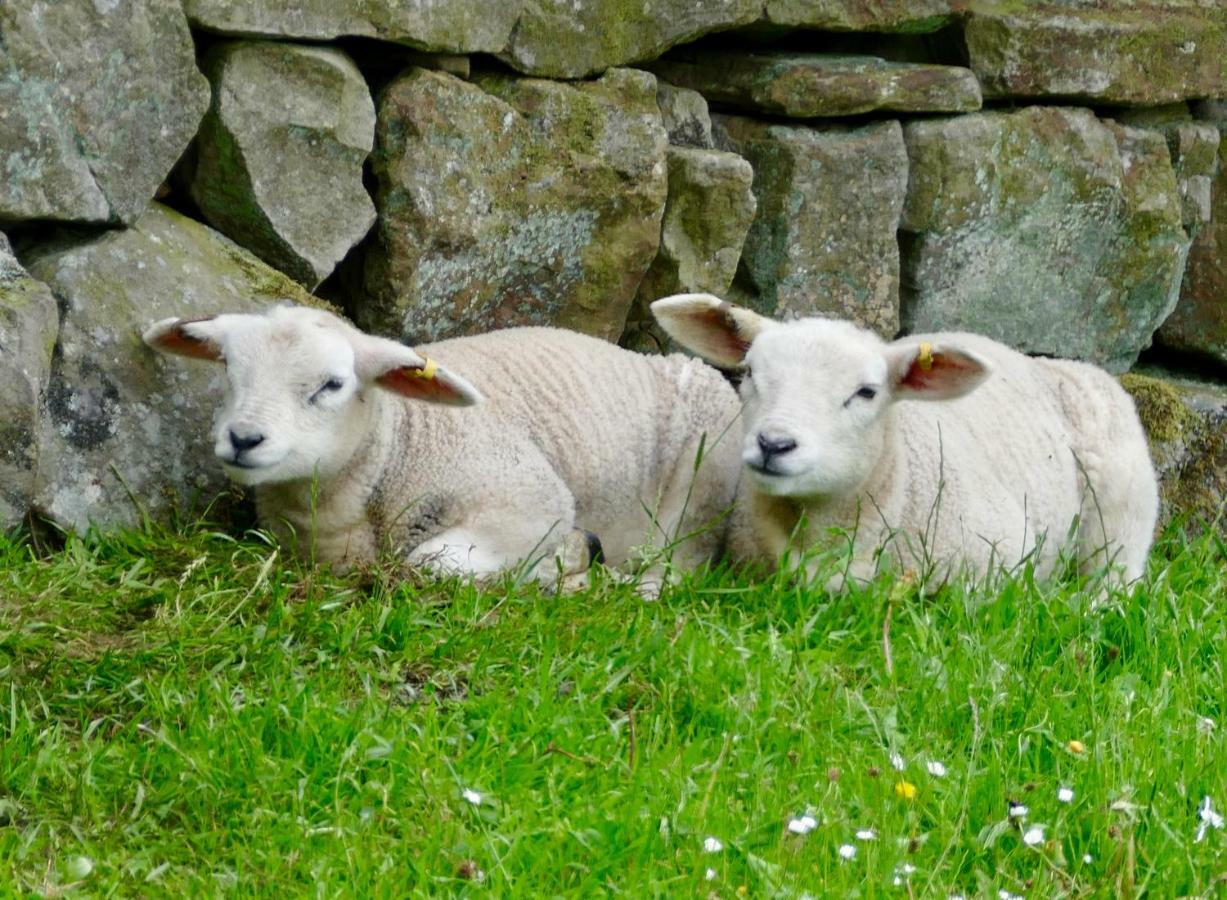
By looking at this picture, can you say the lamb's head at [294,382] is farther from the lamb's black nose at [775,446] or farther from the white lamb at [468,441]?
the lamb's black nose at [775,446]

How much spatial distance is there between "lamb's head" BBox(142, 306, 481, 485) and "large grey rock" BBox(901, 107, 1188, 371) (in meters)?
2.56

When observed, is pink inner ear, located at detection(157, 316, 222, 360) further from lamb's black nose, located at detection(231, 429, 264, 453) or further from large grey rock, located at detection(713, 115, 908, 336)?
large grey rock, located at detection(713, 115, 908, 336)

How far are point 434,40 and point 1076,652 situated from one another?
2820 mm

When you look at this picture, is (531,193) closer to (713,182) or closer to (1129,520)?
(713,182)

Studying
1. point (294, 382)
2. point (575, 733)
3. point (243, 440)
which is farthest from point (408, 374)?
point (575, 733)

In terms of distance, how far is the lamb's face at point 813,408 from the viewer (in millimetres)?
5016

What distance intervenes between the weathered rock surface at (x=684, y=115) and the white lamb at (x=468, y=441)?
2.86 ft

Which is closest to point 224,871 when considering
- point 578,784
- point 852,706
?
point 578,784

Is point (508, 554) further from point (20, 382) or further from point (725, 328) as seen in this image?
point (20, 382)

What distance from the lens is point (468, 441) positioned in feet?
18.3

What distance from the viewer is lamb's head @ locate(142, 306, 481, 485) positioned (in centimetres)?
489

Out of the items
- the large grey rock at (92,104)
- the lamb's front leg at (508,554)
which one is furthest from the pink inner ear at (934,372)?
the large grey rock at (92,104)

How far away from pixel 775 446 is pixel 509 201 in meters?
1.53

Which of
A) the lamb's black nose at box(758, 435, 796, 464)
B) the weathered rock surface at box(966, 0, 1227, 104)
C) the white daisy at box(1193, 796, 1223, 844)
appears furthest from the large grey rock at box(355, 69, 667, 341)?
the white daisy at box(1193, 796, 1223, 844)
